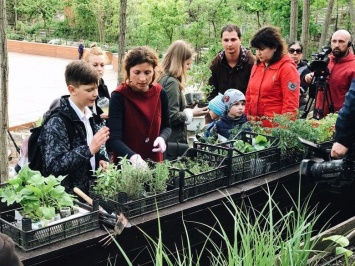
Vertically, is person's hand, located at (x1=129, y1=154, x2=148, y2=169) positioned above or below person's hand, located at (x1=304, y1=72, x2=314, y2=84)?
below

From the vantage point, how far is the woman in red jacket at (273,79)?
434cm

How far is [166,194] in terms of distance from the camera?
282cm

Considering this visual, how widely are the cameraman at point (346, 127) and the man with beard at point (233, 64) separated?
77.0 inches

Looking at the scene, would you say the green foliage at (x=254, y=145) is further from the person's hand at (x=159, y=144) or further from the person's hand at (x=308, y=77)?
the person's hand at (x=308, y=77)

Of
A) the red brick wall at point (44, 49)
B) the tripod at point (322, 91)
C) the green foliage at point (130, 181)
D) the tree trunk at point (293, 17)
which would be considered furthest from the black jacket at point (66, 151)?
the red brick wall at point (44, 49)

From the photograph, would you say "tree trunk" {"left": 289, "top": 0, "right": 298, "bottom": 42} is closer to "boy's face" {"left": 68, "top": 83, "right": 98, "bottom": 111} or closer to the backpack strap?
"boy's face" {"left": 68, "top": 83, "right": 98, "bottom": 111}

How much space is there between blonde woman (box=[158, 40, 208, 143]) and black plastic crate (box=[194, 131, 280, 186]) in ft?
2.84

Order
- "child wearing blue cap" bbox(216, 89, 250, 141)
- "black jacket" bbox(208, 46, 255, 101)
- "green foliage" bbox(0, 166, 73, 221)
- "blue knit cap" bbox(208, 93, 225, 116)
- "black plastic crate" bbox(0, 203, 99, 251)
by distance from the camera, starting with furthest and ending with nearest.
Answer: "black jacket" bbox(208, 46, 255, 101), "blue knit cap" bbox(208, 93, 225, 116), "child wearing blue cap" bbox(216, 89, 250, 141), "green foliage" bbox(0, 166, 73, 221), "black plastic crate" bbox(0, 203, 99, 251)

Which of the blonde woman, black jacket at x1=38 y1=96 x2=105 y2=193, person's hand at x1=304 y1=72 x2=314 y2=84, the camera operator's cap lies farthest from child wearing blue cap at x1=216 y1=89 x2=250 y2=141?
person's hand at x1=304 y1=72 x2=314 y2=84

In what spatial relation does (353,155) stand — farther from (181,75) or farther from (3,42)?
(3,42)

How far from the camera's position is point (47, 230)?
2352mm

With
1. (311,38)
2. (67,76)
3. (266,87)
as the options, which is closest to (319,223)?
(266,87)

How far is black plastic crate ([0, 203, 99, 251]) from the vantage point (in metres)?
2.31

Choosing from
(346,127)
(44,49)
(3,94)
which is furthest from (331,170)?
(44,49)
